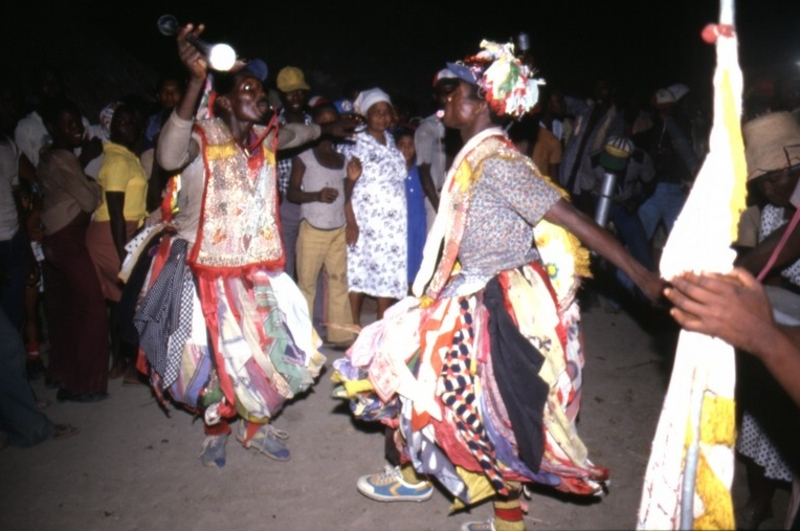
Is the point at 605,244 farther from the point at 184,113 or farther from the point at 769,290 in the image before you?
the point at 184,113

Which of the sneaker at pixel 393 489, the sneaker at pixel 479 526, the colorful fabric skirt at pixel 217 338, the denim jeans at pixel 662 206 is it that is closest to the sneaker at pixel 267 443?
the colorful fabric skirt at pixel 217 338

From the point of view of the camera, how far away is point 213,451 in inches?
142

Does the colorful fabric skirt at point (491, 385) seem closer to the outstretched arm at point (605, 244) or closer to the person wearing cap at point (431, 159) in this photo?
the outstretched arm at point (605, 244)

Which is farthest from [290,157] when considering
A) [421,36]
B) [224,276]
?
[421,36]

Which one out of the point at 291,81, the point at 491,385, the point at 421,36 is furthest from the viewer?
the point at 421,36

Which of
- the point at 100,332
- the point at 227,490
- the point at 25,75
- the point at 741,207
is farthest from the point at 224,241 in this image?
the point at 25,75

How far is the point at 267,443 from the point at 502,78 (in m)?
2.60

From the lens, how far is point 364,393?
294 centimetres

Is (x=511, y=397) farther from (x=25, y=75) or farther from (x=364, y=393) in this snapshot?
(x=25, y=75)

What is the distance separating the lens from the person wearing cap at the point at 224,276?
129 inches

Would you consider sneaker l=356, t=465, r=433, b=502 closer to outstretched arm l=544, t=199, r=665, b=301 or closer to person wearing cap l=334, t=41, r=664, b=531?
person wearing cap l=334, t=41, r=664, b=531

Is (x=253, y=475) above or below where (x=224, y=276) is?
below

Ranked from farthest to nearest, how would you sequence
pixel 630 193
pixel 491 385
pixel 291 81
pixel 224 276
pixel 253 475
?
pixel 630 193, pixel 291 81, pixel 253 475, pixel 224 276, pixel 491 385

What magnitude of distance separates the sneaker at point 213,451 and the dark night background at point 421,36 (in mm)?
7468
